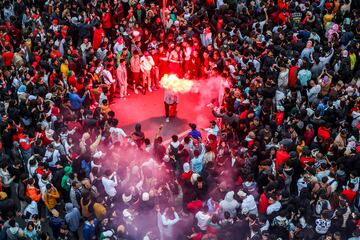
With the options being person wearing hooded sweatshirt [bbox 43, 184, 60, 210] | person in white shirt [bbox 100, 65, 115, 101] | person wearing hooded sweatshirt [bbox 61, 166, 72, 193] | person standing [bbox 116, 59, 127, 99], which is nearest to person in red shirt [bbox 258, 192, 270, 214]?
person wearing hooded sweatshirt [bbox 61, 166, 72, 193]

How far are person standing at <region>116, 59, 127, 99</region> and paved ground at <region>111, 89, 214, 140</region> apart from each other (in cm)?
33

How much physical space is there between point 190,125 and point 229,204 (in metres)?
2.73

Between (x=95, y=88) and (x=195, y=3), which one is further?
(x=195, y=3)

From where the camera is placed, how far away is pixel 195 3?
64.6 ft

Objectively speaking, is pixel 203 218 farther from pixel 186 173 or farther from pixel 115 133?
pixel 115 133

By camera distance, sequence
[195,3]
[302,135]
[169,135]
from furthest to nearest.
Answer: [195,3] → [169,135] → [302,135]

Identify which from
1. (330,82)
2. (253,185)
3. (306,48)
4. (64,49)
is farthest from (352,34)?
(64,49)

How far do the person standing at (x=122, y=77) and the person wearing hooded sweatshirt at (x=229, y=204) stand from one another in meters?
6.78

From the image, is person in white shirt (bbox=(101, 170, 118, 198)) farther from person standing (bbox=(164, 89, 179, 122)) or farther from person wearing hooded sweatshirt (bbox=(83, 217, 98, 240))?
person standing (bbox=(164, 89, 179, 122))

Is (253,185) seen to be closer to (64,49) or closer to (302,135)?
(302,135)

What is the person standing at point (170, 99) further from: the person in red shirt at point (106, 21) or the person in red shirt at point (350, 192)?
the person in red shirt at point (350, 192)

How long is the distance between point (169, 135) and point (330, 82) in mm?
4558

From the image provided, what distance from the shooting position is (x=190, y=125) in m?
13.5

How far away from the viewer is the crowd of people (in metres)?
11.4
